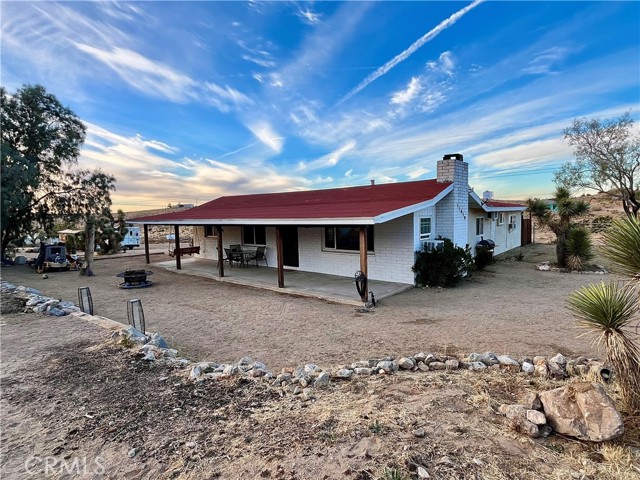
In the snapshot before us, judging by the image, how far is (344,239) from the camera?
11312 millimetres

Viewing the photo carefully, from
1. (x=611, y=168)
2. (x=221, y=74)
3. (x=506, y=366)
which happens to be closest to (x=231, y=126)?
(x=221, y=74)

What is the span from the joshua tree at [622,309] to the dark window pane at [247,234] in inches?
512

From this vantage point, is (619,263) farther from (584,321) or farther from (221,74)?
(221,74)

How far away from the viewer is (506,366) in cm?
404

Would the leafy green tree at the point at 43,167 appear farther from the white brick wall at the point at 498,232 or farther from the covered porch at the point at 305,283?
the white brick wall at the point at 498,232

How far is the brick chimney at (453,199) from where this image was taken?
10.6 meters

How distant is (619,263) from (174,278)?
505 inches

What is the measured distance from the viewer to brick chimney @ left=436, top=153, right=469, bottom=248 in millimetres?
10641

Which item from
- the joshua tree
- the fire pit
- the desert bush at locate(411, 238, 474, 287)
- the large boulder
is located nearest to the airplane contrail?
the desert bush at locate(411, 238, 474, 287)

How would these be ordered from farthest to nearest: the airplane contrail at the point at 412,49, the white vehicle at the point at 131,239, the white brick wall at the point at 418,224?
the white vehicle at the point at 131,239 < the airplane contrail at the point at 412,49 < the white brick wall at the point at 418,224

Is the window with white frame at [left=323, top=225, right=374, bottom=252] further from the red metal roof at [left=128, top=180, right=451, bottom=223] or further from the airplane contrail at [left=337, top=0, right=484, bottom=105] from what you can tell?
the airplane contrail at [left=337, top=0, right=484, bottom=105]

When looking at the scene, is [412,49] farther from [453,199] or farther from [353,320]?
[353,320]

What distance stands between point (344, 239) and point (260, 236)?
15.1 feet

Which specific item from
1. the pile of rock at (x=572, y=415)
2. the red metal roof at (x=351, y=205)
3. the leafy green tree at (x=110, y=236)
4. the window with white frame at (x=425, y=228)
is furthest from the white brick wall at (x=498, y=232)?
the leafy green tree at (x=110, y=236)
